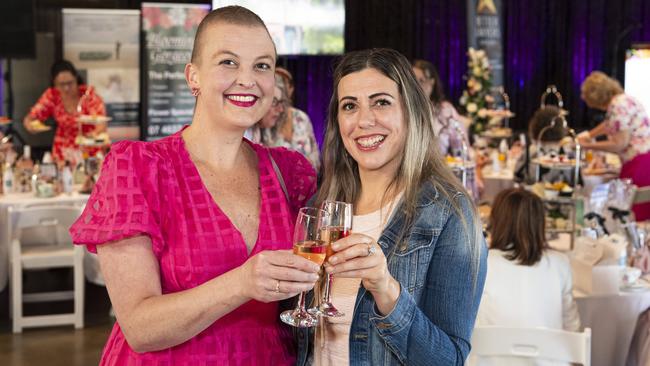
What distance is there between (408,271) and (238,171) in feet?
1.65

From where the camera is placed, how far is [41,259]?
239 inches

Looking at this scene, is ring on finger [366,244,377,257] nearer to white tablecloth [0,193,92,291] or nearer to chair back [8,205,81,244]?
chair back [8,205,81,244]

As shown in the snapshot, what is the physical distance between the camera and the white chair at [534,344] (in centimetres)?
312

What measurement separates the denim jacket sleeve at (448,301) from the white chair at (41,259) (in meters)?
4.32

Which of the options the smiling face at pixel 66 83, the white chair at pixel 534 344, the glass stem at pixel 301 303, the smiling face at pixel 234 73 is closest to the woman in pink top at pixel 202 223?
the smiling face at pixel 234 73

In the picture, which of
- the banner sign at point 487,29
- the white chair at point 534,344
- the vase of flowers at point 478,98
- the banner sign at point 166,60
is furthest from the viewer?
the banner sign at point 487,29

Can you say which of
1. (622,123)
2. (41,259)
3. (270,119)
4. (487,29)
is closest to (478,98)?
(622,123)

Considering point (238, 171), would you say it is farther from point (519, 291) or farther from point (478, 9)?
point (478, 9)

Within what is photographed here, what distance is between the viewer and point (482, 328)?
10.4 feet

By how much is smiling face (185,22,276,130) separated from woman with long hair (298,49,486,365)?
0.77ft

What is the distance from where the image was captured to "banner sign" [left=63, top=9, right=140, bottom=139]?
1051cm

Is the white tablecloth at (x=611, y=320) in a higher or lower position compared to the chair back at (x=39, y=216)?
lower

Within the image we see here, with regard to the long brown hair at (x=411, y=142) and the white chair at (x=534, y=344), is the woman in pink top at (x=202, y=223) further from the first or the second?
the white chair at (x=534, y=344)

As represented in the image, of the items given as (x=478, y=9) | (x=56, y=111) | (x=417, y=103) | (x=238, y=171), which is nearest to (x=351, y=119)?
(x=417, y=103)
